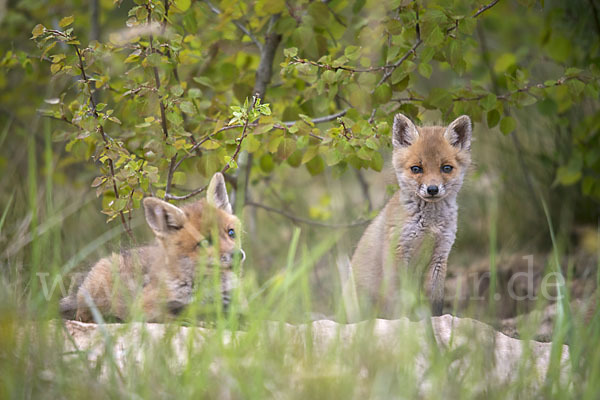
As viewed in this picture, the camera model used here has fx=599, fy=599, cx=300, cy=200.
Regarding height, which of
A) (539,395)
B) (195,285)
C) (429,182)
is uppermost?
(429,182)

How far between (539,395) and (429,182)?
1867mm

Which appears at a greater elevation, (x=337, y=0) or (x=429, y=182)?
(x=337, y=0)

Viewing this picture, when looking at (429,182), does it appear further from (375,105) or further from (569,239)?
(569,239)

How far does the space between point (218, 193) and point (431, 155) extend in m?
1.62

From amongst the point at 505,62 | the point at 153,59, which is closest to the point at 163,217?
the point at 153,59

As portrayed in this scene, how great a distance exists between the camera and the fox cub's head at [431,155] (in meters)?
4.50

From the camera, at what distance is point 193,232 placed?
151 inches

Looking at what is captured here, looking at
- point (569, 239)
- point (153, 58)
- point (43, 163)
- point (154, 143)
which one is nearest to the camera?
point (153, 58)

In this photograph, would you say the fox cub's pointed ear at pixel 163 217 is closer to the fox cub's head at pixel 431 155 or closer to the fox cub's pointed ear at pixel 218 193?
the fox cub's pointed ear at pixel 218 193

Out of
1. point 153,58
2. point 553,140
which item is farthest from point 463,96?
point 553,140

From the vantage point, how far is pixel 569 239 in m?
6.88

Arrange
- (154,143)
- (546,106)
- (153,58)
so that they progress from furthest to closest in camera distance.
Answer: (546,106)
(154,143)
(153,58)

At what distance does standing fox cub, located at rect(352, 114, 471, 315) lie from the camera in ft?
14.9

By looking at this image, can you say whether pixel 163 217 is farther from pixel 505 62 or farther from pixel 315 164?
pixel 505 62
